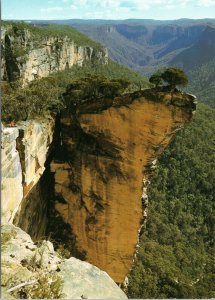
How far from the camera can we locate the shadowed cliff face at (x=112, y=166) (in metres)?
18.0

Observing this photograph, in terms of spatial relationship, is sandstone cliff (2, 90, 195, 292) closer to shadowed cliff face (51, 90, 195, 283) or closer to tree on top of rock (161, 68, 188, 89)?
shadowed cliff face (51, 90, 195, 283)

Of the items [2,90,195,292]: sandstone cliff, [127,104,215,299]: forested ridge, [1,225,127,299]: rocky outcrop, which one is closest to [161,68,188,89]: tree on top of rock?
[2,90,195,292]: sandstone cliff

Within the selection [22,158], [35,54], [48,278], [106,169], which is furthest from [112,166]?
[35,54]

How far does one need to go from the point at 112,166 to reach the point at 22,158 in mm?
5368

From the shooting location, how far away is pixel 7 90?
19172mm

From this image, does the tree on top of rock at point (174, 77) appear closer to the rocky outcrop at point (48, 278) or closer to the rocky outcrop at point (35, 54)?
the rocky outcrop at point (35, 54)

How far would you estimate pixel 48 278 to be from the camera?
5.88 meters

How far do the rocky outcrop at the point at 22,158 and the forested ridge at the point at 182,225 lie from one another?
9.03 m

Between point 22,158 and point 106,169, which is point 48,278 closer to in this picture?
point 22,158

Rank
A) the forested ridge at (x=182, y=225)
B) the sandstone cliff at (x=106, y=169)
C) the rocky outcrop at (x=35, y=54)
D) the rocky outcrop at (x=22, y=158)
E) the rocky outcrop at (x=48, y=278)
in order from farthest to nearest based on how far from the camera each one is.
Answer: the rocky outcrop at (x=35, y=54), the forested ridge at (x=182, y=225), the sandstone cliff at (x=106, y=169), the rocky outcrop at (x=22, y=158), the rocky outcrop at (x=48, y=278)


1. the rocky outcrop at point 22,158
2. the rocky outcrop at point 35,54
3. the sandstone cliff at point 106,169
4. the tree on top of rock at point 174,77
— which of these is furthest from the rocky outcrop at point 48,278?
the rocky outcrop at point 35,54

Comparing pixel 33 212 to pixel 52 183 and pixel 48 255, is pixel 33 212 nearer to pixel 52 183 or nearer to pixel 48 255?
pixel 52 183

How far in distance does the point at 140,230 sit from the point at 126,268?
1.70 m

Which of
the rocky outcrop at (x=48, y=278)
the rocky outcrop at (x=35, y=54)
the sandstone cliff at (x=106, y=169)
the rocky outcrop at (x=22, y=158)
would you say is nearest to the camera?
the rocky outcrop at (x=48, y=278)
